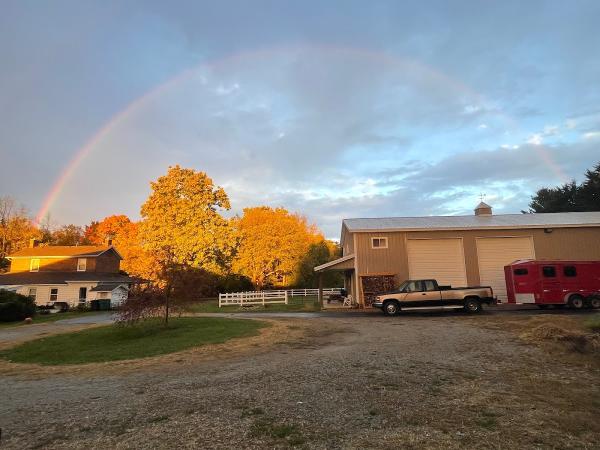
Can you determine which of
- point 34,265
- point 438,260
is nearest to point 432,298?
point 438,260

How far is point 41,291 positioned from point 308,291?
2617cm

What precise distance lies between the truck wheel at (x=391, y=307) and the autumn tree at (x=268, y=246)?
23904 mm

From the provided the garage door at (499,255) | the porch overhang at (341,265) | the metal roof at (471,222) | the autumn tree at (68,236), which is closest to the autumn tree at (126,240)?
the autumn tree at (68,236)

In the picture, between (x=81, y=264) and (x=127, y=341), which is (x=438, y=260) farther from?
(x=81, y=264)

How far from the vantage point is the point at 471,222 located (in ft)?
89.2

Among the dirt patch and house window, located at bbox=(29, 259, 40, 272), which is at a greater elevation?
house window, located at bbox=(29, 259, 40, 272)

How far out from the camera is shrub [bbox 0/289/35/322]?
27.2 metres

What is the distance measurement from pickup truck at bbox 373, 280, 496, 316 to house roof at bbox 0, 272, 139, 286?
3092 cm

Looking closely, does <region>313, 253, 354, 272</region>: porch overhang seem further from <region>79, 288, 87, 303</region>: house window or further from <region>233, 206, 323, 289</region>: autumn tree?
<region>79, 288, 87, 303</region>: house window

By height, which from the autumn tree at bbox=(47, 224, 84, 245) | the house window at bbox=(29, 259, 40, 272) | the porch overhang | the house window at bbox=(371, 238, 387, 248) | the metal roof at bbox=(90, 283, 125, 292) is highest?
the autumn tree at bbox=(47, 224, 84, 245)

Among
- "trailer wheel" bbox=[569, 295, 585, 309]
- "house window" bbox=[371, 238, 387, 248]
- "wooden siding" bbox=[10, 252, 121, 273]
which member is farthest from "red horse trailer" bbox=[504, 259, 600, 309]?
"wooden siding" bbox=[10, 252, 121, 273]

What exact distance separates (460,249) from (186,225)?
2500cm

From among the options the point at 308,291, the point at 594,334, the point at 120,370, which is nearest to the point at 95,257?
the point at 308,291

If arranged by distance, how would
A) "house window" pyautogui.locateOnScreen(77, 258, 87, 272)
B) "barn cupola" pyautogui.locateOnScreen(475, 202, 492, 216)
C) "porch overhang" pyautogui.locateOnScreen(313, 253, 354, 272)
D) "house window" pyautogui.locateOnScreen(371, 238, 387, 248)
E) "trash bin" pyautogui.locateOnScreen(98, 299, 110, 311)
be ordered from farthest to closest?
1. "house window" pyautogui.locateOnScreen(77, 258, 87, 272)
2. "trash bin" pyautogui.locateOnScreen(98, 299, 110, 311)
3. "barn cupola" pyautogui.locateOnScreen(475, 202, 492, 216)
4. "porch overhang" pyautogui.locateOnScreen(313, 253, 354, 272)
5. "house window" pyautogui.locateOnScreen(371, 238, 387, 248)
